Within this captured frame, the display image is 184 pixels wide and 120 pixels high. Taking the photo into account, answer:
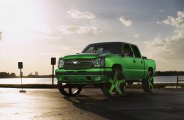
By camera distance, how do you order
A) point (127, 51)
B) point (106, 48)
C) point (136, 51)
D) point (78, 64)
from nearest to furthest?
point (78, 64) < point (106, 48) < point (127, 51) < point (136, 51)

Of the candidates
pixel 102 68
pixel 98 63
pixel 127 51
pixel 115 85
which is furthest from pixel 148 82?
pixel 98 63

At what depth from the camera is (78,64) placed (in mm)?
15406

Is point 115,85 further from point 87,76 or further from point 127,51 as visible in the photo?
point 127,51

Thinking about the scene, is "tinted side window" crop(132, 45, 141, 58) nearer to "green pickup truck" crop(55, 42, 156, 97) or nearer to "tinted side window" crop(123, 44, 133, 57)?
"green pickup truck" crop(55, 42, 156, 97)

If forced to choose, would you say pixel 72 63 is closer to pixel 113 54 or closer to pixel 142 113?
pixel 113 54

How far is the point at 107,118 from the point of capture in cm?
930

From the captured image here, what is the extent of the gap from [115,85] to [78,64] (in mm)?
1629

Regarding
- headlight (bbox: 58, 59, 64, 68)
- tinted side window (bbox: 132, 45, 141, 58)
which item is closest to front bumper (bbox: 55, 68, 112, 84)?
headlight (bbox: 58, 59, 64, 68)

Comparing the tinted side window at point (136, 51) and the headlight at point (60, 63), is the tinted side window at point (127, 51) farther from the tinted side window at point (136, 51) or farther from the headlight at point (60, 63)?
the headlight at point (60, 63)

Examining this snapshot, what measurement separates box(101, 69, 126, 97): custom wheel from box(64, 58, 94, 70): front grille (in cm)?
93

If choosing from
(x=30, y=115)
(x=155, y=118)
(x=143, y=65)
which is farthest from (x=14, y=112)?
(x=143, y=65)

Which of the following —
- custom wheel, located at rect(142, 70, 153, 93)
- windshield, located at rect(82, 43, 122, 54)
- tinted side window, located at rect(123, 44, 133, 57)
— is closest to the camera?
windshield, located at rect(82, 43, 122, 54)

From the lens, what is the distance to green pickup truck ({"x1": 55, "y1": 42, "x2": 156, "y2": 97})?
1517 centimetres

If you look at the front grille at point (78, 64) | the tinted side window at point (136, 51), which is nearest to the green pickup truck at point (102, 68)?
the front grille at point (78, 64)
